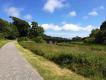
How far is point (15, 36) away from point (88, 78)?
114 m

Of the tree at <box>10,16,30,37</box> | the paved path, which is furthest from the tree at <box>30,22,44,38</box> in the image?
the paved path

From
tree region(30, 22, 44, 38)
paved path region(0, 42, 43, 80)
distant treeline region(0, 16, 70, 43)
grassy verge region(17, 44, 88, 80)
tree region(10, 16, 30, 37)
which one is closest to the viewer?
paved path region(0, 42, 43, 80)

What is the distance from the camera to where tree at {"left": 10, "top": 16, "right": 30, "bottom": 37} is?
A: 125694 mm

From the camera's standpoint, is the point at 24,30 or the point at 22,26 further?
the point at 22,26

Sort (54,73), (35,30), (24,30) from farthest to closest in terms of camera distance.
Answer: (24,30) < (35,30) < (54,73)

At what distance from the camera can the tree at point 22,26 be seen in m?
126

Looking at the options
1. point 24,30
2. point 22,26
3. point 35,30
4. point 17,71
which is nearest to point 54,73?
point 17,71

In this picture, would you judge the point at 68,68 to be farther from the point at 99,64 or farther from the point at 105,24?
the point at 105,24

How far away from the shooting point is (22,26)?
133m

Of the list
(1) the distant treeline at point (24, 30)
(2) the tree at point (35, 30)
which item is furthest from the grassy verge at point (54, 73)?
(2) the tree at point (35, 30)

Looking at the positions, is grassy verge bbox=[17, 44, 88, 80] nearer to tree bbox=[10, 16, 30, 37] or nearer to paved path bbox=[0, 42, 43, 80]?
paved path bbox=[0, 42, 43, 80]

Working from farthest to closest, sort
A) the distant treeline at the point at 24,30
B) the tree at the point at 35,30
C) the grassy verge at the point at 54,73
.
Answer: the tree at the point at 35,30, the distant treeline at the point at 24,30, the grassy verge at the point at 54,73

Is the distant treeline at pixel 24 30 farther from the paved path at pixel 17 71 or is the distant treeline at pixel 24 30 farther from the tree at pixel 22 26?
the paved path at pixel 17 71

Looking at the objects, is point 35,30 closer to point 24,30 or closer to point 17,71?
point 24,30
